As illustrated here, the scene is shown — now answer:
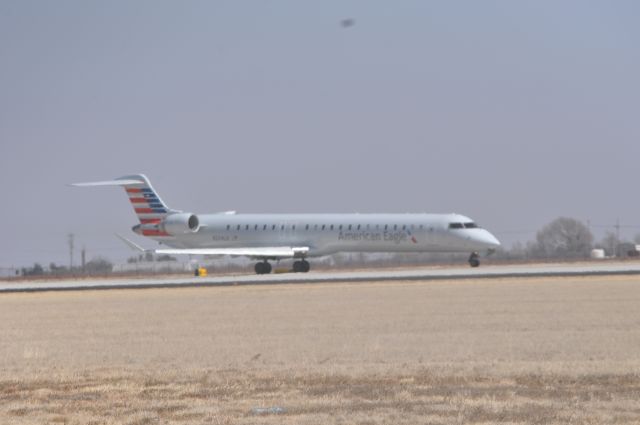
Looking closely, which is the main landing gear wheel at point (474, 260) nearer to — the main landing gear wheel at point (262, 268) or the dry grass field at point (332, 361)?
the main landing gear wheel at point (262, 268)

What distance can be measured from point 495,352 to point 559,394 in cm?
510

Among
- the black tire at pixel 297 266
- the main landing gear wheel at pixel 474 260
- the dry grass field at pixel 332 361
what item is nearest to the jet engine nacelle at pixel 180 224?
the black tire at pixel 297 266

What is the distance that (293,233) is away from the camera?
70.0m

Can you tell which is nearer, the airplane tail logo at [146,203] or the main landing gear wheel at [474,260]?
the main landing gear wheel at [474,260]

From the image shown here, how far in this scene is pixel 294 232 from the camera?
7000 centimetres

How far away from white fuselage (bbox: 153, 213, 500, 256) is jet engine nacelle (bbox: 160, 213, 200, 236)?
0.34 metres

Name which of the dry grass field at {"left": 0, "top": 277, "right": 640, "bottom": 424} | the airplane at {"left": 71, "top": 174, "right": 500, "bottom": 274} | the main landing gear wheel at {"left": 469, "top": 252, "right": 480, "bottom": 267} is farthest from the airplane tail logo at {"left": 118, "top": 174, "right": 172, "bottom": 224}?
the dry grass field at {"left": 0, "top": 277, "right": 640, "bottom": 424}

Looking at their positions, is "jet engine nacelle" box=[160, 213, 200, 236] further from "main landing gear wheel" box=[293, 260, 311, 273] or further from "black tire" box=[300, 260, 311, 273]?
"black tire" box=[300, 260, 311, 273]

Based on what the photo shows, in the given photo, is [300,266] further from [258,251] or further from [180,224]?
[180,224]

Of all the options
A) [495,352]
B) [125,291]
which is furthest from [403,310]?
[125,291]

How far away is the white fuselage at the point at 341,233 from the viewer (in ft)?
217

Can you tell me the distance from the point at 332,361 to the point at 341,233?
48046 mm

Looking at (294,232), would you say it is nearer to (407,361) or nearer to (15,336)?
(15,336)

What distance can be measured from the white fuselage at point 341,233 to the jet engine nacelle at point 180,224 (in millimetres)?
336
